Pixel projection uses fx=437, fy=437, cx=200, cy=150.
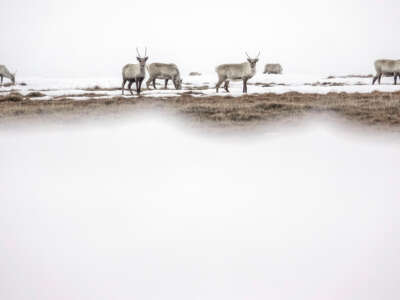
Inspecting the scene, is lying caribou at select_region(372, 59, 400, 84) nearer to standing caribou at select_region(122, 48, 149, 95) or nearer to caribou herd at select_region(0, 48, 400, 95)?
caribou herd at select_region(0, 48, 400, 95)

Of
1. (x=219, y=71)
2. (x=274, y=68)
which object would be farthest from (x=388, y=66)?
(x=274, y=68)

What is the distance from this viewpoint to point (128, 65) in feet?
46.2

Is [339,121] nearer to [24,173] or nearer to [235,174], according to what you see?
[235,174]

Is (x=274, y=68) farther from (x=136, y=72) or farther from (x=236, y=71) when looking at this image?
(x=136, y=72)

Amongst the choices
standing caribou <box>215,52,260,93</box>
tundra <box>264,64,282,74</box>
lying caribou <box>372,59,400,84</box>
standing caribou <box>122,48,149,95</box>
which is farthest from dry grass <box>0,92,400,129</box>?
tundra <box>264,64,282,74</box>

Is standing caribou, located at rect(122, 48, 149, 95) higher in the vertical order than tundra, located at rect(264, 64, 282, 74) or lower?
higher

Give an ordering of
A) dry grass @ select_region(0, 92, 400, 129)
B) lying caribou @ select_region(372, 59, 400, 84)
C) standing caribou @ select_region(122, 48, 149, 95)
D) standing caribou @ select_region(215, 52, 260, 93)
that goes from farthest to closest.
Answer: lying caribou @ select_region(372, 59, 400, 84), standing caribou @ select_region(215, 52, 260, 93), standing caribou @ select_region(122, 48, 149, 95), dry grass @ select_region(0, 92, 400, 129)

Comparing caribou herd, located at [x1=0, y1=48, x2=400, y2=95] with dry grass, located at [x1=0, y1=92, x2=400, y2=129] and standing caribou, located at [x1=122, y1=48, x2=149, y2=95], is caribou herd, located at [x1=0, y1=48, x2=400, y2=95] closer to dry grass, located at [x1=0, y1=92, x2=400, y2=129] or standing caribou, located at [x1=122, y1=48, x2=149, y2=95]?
standing caribou, located at [x1=122, y1=48, x2=149, y2=95]

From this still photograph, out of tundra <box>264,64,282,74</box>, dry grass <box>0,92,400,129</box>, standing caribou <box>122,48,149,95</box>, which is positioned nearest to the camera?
dry grass <box>0,92,400,129</box>

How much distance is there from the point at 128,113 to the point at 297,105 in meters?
3.09

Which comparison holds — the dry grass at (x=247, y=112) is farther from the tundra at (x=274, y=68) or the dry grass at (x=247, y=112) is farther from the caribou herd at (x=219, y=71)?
the tundra at (x=274, y=68)

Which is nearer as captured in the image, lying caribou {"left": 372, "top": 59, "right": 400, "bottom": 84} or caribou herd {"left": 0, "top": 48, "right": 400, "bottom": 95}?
caribou herd {"left": 0, "top": 48, "right": 400, "bottom": 95}

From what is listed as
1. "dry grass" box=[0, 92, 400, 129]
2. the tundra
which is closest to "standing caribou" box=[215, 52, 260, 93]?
"dry grass" box=[0, 92, 400, 129]

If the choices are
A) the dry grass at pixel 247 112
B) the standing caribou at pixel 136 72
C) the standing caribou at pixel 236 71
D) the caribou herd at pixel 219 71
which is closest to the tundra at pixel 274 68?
the caribou herd at pixel 219 71
